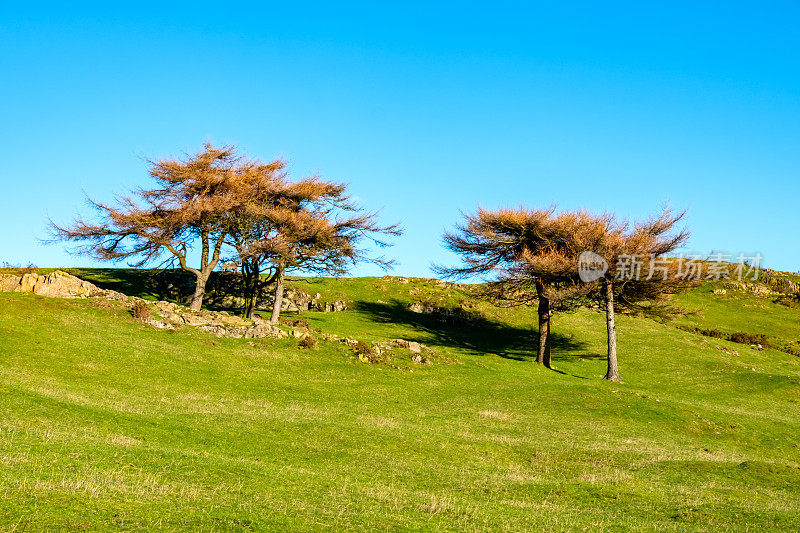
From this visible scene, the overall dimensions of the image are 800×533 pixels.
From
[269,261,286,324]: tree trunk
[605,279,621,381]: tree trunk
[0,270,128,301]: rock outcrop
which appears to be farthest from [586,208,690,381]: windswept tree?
[0,270,128,301]: rock outcrop

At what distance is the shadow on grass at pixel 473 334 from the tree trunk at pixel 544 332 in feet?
5.41

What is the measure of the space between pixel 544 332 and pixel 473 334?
33.9 feet

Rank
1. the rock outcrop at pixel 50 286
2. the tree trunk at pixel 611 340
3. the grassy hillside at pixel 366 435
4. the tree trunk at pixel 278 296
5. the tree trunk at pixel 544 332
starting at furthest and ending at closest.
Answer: the tree trunk at pixel 544 332, the tree trunk at pixel 278 296, the tree trunk at pixel 611 340, the rock outcrop at pixel 50 286, the grassy hillside at pixel 366 435

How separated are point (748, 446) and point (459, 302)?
4096 centimetres

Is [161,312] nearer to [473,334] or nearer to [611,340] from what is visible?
[473,334]

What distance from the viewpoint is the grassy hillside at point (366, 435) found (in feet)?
41.7

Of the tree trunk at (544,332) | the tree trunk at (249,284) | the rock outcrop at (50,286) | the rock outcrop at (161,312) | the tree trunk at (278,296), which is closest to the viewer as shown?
the rock outcrop at (161,312)

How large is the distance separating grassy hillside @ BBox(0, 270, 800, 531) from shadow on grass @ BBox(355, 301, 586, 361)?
93 centimetres

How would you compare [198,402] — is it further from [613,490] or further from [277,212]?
[277,212]

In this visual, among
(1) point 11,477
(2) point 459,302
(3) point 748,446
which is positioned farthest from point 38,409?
(2) point 459,302

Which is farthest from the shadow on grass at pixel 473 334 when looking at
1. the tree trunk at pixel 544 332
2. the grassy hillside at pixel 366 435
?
the tree trunk at pixel 544 332

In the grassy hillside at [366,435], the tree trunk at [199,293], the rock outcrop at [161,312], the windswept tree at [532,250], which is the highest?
the windswept tree at [532,250]

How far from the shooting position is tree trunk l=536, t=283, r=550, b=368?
48.9 meters

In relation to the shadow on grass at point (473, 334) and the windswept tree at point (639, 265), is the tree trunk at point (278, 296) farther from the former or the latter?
the windswept tree at point (639, 265)
